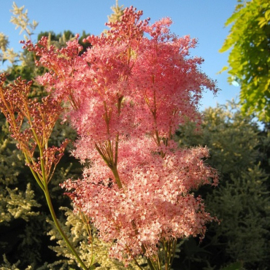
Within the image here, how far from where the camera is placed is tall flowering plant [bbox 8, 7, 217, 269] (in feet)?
7.63

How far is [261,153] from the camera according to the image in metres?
7.52

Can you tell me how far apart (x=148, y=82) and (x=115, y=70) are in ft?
0.91

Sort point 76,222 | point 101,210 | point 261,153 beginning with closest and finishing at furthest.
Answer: point 101,210 → point 76,222 → point 261,153

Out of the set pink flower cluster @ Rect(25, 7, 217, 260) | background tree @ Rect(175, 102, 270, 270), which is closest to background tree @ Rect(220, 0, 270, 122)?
background tree @ Rect(175, 102, 270, 270)

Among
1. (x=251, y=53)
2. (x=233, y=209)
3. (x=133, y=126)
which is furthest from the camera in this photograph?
(x=251, y=53)

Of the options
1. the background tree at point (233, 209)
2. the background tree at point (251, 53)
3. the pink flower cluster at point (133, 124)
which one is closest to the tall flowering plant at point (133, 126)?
the pink flower cluster at point (133, 124)

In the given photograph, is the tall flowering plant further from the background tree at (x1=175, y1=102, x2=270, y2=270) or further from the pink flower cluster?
the background tree at (x1=175, y1=102, x2=270, y2=270)

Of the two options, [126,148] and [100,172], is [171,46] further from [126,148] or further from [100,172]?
[100,172]

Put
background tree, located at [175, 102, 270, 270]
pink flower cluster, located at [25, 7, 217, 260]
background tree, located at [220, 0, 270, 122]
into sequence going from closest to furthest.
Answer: pink flower cluster, located at [25, 7, 217, 260] < background tree, located at [175, 102, 270, 270] < background tree, located at [220, 0, 270, 122]

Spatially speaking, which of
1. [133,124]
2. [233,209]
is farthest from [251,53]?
[133,124]

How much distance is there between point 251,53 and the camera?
782cm

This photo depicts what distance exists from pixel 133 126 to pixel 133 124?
2 cm

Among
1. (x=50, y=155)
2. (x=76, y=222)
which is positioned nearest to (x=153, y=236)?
(x=50, y=155)

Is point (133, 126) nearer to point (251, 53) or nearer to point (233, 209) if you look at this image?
point (233, 209)
